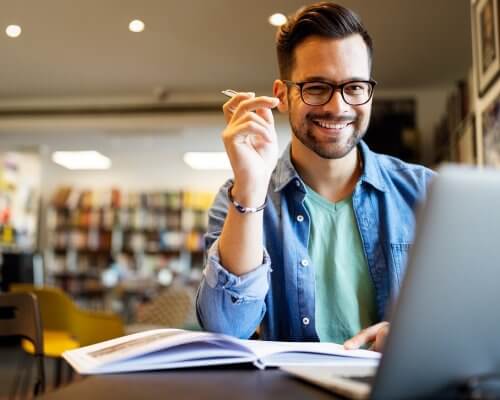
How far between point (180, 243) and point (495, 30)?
6.90m

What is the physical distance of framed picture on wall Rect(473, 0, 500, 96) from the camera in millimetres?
2383

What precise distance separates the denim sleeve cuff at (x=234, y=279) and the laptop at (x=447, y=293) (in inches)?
15.1

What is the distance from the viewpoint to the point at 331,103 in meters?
1.06

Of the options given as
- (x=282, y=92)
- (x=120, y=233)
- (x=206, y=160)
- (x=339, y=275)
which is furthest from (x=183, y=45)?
(x=120, y=233)

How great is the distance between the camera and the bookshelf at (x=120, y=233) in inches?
350

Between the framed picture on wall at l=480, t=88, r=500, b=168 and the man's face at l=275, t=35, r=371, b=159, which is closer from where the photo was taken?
the man's face at l=275, t=35, r=371, b=159

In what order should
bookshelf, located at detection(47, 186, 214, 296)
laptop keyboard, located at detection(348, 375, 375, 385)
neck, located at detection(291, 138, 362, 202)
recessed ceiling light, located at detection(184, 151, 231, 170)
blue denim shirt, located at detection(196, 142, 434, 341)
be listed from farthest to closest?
bookshelf, located at detection(47, 186, 214, 296), recessed ceiling light, located at detection(184, 151, 231, 170), neck, located at detection(291, 138, 362, 202), blue denim shirt, located at detection(196, 142, 434, 341), laptop keyboard, located at detection(348, 375, 375, 385)

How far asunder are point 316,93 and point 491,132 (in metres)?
1.70

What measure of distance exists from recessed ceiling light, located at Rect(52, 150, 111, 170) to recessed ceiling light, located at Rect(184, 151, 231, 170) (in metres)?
1.29

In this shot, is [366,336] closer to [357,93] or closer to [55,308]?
[357,93]

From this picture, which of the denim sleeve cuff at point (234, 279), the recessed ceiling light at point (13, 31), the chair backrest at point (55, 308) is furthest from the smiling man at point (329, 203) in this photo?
the recessed ceiling light at point (13, 31)

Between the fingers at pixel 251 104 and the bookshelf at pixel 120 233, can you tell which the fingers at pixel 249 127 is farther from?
the bookshelf at pixel 120 233

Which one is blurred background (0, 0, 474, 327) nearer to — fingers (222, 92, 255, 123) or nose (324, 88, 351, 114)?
nose (324, 88, 351, 114)

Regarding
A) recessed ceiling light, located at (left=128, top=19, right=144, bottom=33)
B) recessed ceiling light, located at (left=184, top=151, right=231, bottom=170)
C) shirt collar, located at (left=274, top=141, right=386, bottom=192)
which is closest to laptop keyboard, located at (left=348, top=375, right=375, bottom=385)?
shirt collar, located at (left=274, top=141, right=386, bottom=192)
